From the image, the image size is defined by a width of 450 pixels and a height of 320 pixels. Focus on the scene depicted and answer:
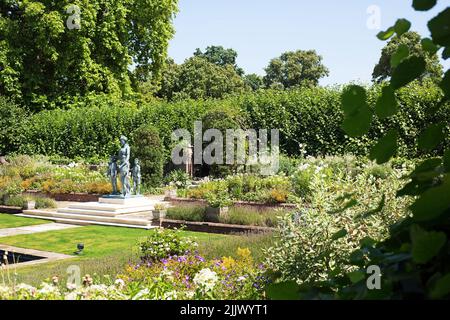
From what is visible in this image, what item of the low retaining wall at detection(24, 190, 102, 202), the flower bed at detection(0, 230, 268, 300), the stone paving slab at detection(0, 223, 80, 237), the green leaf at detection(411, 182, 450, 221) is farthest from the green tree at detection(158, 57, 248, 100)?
the green leaf at detection(411, 182, 450, 221)

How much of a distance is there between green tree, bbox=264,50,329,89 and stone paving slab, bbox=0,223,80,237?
1992 inches

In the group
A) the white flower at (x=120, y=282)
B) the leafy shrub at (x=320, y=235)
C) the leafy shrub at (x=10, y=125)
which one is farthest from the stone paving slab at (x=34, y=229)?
the leafy shrub at (x=10, y=125)

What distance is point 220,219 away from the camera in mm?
13930

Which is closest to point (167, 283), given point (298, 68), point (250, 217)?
point (250, 217)

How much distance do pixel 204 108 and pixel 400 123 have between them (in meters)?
9.31

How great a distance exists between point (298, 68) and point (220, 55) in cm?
1053

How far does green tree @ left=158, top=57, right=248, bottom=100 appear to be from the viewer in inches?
2142

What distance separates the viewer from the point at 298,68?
64.6 metres

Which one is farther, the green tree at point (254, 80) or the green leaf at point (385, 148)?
the green tree at point (254, 80)

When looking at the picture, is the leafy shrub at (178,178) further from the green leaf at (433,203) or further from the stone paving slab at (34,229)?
the green leaf at (433,203)

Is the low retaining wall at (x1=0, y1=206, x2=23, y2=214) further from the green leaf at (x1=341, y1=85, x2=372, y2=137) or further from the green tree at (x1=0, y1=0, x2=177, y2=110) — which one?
the green leaf at (x1=341, y1=85, x2=372, y2=137)

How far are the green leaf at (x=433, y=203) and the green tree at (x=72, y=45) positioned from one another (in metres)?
31.7

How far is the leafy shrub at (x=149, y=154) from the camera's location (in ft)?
71.2
